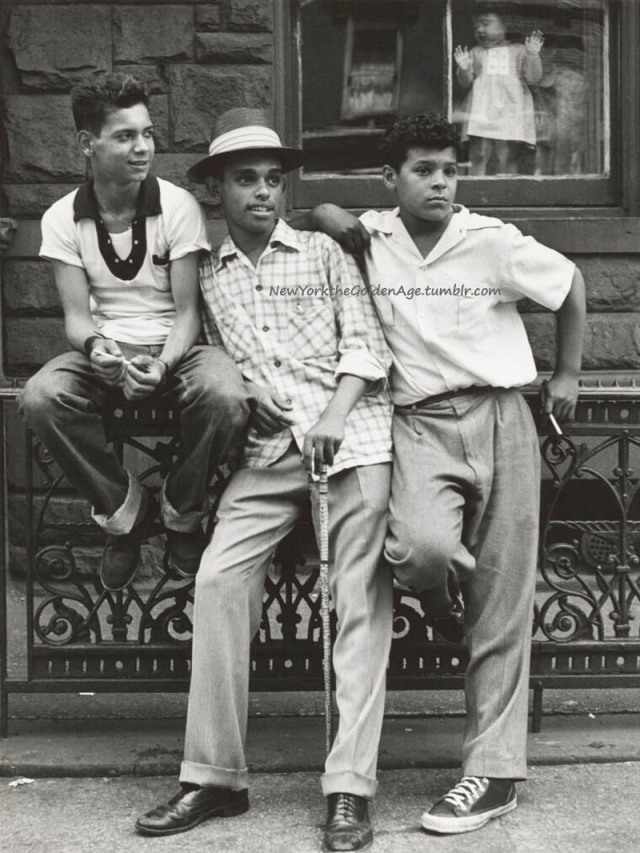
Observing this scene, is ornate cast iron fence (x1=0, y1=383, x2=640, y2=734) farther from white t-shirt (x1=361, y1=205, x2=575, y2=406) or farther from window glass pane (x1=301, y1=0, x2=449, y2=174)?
window glass pane (x1=301, y1=0, x2=449, y2=174)

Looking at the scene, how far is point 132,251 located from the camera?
4449 mm

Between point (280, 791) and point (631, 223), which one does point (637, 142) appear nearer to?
point (631, 223)

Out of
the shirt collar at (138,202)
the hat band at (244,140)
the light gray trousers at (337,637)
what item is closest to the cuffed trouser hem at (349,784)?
the light gray trousers at (337,637)

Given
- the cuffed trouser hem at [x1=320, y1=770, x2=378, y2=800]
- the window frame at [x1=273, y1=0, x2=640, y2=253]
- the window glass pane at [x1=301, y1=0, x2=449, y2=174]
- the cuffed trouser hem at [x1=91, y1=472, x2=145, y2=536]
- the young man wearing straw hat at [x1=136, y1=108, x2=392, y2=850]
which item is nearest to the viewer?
the cuffed trouser hem at [x1=320, y1=770, x2=378, y2=800]

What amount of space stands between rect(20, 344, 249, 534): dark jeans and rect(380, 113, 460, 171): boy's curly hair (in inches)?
35.9


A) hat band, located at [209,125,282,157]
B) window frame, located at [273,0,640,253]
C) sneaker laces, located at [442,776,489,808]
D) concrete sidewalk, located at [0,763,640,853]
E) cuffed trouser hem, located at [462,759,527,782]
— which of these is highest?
window frame, located at [273,0,640,253]

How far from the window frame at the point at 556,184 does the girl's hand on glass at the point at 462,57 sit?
0.64 meters

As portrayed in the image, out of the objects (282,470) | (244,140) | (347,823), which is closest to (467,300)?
(282,470)

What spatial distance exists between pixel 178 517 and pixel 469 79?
153 inches

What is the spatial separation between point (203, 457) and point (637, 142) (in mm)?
3890

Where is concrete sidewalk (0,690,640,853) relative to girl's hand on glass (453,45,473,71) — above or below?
below

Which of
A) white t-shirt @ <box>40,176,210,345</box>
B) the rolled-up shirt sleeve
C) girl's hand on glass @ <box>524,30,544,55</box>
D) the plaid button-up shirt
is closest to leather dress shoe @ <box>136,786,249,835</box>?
the plaid button-up shirt

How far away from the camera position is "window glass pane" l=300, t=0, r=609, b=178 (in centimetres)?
714

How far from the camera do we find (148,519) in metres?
4.50
